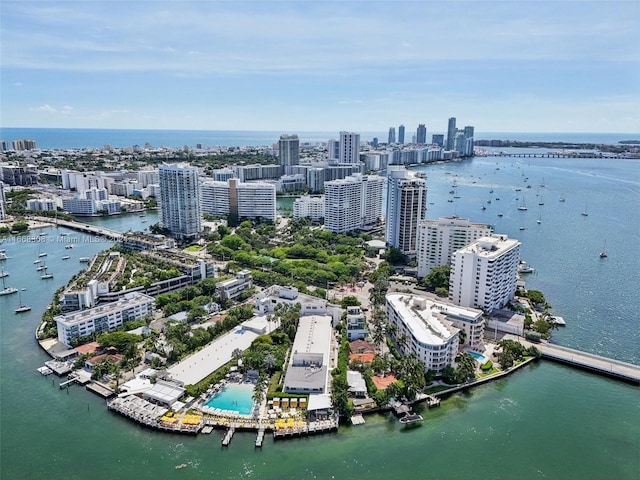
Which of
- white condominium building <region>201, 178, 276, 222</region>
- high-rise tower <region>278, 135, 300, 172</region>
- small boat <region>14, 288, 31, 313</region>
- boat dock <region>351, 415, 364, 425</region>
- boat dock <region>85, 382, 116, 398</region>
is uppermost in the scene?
high-rise tower <region>278, 135, 300, 172</region>

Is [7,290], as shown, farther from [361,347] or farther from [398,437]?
[398,437]

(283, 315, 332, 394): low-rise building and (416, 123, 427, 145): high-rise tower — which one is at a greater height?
(416, 123, 427, 145): high-rise tower

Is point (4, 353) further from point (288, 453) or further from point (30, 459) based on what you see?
point (288, 453)

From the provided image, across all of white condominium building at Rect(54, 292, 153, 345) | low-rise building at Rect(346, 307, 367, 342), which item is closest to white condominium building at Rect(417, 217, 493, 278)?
low-rise building at Rect(346, 307, 367, 342)

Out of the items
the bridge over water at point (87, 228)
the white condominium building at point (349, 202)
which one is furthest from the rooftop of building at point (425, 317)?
the bridge over water at point (87, 228)

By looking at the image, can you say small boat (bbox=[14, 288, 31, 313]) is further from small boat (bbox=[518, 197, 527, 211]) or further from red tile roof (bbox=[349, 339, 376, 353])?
small boat (bbox=[518, 197, 527, 211])

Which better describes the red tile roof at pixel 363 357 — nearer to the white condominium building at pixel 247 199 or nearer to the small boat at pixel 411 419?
the small boat at pixel 411 419

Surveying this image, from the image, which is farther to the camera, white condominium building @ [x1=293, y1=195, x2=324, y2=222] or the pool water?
white condominium building @ [x1=293, y1=195, x2=324, y2=222]

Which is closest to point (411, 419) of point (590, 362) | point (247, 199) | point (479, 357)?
point (479, 357)
